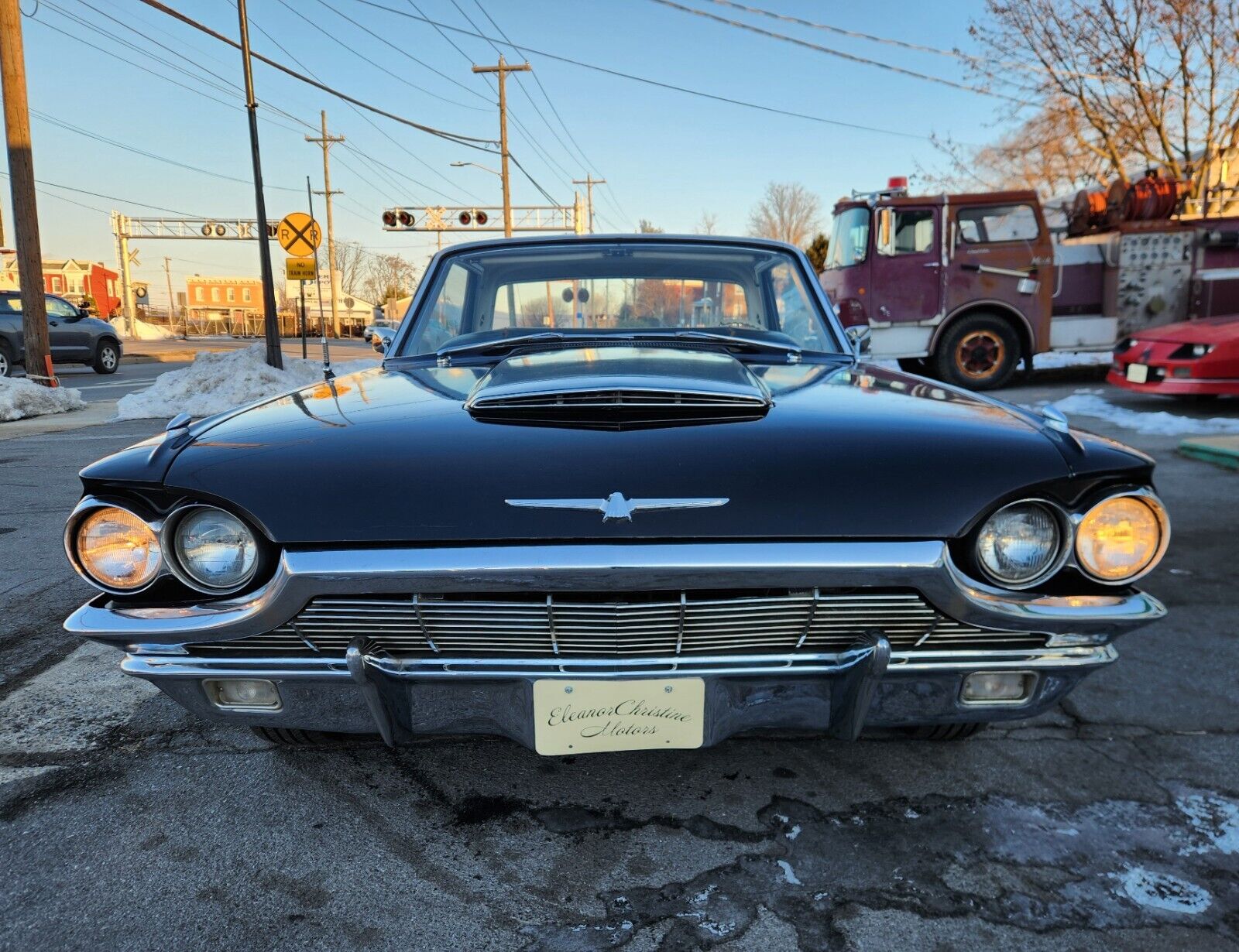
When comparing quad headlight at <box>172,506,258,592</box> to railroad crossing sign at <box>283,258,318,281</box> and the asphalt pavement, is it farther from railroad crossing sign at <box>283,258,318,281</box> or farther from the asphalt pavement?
railroad crossing sign at <box>283,258,318,281</box>

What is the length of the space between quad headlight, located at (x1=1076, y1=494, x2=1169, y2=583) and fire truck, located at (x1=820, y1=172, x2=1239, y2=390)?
8082 millimetres

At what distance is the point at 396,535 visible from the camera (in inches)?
52.6

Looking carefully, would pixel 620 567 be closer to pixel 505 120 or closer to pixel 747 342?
pixel 747 342

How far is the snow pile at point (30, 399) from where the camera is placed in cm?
923

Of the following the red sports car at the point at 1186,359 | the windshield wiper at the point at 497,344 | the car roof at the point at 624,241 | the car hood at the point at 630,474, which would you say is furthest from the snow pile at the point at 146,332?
the car hood at the point at 630,474

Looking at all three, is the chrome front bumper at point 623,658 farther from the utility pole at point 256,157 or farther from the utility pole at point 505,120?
the utility pole at point 505,120

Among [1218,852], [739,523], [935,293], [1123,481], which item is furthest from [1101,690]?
[935,293]

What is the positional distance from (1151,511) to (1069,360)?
13.9 metres

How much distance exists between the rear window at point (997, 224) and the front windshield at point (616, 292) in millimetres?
7645

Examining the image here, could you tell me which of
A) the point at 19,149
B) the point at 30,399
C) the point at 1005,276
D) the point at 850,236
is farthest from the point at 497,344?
the point at 19,149

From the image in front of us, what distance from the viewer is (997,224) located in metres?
9.34

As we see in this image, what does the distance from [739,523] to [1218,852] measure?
123 centimetres

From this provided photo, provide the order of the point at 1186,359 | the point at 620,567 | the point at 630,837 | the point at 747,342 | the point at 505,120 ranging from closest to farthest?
the point at 620,567, the point at 630,837, the point at 747,342, the point at 1186,359, the point at 505,120

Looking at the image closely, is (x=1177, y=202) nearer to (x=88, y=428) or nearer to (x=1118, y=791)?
(x=1118, y=791)
